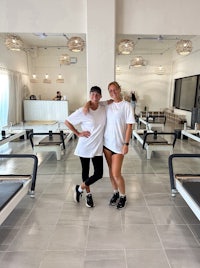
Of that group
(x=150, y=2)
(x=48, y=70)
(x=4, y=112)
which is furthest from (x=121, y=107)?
(x=48, y=70)

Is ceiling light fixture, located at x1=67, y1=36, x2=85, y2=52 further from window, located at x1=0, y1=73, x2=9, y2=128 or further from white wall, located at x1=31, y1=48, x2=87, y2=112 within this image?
white wall, located at x1=31, y1=48, x2=87, y2=112

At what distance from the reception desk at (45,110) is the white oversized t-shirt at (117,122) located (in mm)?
7484

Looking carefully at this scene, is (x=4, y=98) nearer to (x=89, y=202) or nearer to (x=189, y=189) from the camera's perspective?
(x=89, y=202)

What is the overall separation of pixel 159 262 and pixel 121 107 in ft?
5.08

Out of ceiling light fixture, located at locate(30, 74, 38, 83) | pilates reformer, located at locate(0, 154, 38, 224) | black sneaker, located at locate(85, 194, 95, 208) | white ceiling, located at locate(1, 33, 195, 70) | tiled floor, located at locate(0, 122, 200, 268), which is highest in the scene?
white ceiling, located at locate(1, 33, 195, 70)

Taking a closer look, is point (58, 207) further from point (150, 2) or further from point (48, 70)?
point (48, 70)

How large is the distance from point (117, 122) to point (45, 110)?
314 inches

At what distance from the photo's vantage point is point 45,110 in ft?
33.0

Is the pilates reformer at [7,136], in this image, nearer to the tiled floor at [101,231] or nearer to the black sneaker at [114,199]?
the tiled floor at [101,231]

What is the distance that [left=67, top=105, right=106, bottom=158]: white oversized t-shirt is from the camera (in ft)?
8.49

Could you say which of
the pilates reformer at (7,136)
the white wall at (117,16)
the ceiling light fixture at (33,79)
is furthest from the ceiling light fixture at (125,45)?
the ceiling light fixture at (33,79)

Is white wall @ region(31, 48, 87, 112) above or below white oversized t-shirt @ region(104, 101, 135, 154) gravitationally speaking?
above

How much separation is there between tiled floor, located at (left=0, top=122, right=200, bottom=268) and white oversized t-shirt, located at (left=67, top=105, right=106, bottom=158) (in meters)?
0.75

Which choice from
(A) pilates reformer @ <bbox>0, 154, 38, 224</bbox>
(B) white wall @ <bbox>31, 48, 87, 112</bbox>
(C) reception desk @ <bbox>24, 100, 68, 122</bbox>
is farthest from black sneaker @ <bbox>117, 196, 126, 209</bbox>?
(B) white wall @ <bbox>31, 48, 87, 112</bbox>
